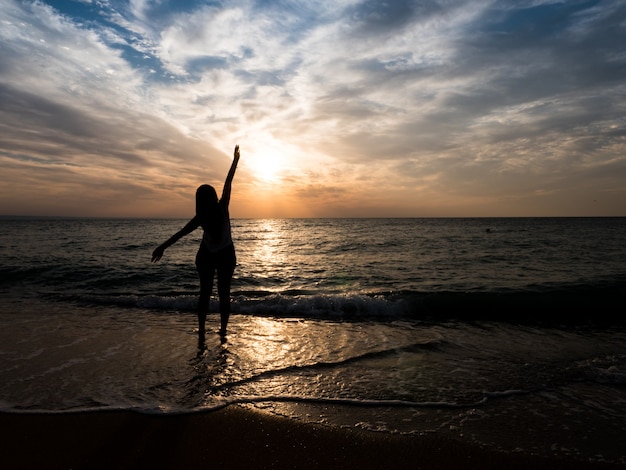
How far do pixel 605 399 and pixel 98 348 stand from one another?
6845 millimetres

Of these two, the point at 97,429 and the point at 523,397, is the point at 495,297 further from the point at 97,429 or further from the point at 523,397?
the point at 97,429

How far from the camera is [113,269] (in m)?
15.4

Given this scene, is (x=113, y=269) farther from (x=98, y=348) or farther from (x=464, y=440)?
(x=464, y=440)

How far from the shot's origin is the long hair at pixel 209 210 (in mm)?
4867

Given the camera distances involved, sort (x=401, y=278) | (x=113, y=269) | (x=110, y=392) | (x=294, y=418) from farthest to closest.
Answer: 1. (x=113, y=269)
2. (x=401, y=278)
3. (x=110, y=392)
4. (x=294, y=418)

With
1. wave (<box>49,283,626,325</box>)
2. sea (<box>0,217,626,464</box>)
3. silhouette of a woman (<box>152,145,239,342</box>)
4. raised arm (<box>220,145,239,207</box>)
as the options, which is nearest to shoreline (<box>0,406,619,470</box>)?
sea (<box>0,217,626,464</box>)

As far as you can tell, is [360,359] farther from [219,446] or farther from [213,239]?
[213,239]

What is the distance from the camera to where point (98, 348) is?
5.50 m

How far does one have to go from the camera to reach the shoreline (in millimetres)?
2717

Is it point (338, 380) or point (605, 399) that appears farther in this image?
point (338, 380)

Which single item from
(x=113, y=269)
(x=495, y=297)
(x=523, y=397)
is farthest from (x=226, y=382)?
(x=113, y=269)

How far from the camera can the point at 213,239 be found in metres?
5.18

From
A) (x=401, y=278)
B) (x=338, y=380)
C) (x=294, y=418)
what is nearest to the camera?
(x=294, y=418)

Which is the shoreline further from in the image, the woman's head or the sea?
the woman's head
